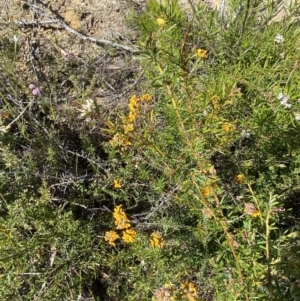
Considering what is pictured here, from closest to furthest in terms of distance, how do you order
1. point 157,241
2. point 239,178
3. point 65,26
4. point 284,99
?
1. point 284,99
2. point 157,241
3. point 239,178
4. point 65,26

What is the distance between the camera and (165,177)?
242 cm

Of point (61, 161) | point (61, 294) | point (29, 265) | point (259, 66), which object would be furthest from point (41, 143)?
point (259, 66)

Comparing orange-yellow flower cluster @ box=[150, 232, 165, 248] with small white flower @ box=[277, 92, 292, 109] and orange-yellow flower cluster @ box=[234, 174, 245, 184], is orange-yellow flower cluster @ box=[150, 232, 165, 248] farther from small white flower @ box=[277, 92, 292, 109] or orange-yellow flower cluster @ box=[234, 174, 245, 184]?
small white flower @ box=[277, 92, 292, 109]

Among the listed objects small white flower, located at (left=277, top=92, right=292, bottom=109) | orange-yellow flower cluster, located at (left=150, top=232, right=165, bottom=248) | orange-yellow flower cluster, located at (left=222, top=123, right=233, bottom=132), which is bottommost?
orange-yellow flower cluster, located at (left=150, top=232, right=165, bottom=248)

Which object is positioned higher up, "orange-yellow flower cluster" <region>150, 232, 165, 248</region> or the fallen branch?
the fallen branch

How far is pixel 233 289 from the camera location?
6.03 ft

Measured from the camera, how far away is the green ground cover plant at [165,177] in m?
2.01

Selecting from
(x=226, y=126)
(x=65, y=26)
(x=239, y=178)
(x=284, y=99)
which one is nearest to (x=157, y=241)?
(x=239, y=178)

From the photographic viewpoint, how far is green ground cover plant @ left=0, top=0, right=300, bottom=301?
201 cm

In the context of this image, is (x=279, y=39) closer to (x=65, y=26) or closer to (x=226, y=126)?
(x=226, y=126)

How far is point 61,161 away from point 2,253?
2.64ft

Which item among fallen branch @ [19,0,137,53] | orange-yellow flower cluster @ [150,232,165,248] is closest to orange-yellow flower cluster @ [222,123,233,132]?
orange-yellow flower cluster @ [150,232,165,248]

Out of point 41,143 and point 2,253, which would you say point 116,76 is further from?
point 2,253

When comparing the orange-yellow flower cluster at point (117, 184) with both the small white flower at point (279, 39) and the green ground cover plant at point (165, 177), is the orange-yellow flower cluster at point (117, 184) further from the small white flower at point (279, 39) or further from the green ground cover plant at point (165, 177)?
the small white flower at point (279, 39)
